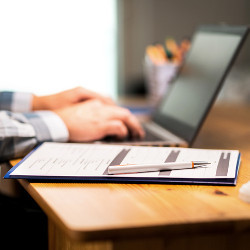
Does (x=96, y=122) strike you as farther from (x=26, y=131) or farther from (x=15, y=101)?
(x=15, y=101)

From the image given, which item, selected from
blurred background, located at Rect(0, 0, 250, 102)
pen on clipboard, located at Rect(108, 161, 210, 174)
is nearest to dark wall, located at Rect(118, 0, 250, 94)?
blurred background, located at Rect(0, 0, 250, 102)

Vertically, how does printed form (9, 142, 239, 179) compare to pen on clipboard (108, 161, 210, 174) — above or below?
below

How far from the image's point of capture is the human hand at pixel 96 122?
0.96m

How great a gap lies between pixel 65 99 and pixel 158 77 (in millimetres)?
741

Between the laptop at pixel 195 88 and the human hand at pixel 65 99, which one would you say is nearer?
the laptop at pixel 195 88

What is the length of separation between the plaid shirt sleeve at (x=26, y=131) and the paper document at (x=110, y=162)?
4 cm

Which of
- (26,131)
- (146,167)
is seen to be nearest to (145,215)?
(146,167)

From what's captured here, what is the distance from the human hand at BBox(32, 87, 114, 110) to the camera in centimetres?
115

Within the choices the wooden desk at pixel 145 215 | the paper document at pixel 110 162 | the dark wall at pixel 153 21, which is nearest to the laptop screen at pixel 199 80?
the paper document at pixel 110 162

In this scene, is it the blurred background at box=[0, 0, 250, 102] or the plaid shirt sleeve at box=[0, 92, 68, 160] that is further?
the blurred background at box=[0, 0, 250, 102]

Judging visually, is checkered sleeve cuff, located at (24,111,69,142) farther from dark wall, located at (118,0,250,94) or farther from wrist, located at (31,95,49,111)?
dark wall, located at (118,0,250,94)

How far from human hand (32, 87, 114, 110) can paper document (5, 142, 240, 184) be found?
30 centimetres

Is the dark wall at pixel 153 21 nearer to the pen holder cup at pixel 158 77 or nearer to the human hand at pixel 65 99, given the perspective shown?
the pen holder cup at pixel 158 77

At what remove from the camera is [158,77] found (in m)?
1.82
